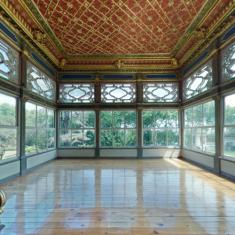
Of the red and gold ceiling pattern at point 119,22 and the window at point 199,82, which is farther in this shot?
the window at point 199,82

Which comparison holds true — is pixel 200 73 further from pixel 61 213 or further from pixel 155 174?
pixel 61 213

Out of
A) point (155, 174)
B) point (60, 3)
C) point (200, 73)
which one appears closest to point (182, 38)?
point (200, 73)

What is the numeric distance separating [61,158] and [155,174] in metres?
4.77

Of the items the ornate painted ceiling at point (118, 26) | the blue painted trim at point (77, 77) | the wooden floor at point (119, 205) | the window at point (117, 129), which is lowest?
the wooden floor at point (119, 205)

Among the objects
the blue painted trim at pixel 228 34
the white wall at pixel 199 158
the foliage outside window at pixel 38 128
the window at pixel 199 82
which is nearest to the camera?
the blue painted trim at pixel 228 34

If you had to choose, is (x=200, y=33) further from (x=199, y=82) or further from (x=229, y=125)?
(x=229, y=125)

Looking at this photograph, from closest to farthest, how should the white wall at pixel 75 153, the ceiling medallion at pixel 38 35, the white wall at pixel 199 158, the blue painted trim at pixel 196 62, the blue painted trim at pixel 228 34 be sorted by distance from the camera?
the blue painted trim at pixel 228 34 < the ceiling medallion at pixel 38 35 < the white wall at pixel 199 158 < the blue painted trim at pixel 196 62 < the white wall at pixel 75 153

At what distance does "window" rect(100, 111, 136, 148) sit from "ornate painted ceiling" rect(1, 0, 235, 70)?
7.78 feet

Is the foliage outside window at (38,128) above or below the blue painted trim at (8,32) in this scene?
below

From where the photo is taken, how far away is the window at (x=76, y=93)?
959 centimetres

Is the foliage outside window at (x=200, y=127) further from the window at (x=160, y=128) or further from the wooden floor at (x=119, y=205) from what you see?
the wooden floor at (x=119, y=205)

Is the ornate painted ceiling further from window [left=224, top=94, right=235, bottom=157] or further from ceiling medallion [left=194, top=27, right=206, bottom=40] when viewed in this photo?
window [left=224, top=94, right=235, bottom=157]

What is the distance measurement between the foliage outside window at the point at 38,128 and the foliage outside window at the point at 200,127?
18.3 feet

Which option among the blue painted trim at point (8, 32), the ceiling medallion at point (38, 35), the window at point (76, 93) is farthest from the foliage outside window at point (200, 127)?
the blue painted trim at point (8, 32)
